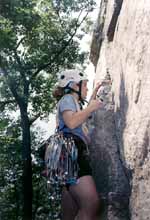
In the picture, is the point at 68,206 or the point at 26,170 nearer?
the point at 68,206

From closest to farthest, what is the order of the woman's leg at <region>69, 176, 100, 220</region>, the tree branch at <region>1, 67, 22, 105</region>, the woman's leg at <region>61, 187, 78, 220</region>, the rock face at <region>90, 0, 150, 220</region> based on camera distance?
the rock face at <region>90, 0, 150, 220</region> → the woman's leg at <region>69, 176, 100, 220</region> → the woman's leg at <region>61, 187, 78, 220</region> → the tree branch at <region>1, 67, 22, 105</region>

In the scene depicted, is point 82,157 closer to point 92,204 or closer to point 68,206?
point 92,204

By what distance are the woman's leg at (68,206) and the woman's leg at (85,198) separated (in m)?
0.34

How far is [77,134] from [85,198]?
2.39ft

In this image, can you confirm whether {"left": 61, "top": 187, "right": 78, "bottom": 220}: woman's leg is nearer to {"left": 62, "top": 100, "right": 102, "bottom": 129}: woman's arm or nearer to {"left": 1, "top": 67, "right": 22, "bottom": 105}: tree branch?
{"left": 62, "top": 100, "right": 102, "bottom": 129}: woman's arm

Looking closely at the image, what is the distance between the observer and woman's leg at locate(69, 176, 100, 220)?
15.3 ft

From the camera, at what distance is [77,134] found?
4.95 meters

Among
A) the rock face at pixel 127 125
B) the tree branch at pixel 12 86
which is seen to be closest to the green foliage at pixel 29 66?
the tree branch at pixel 12 86

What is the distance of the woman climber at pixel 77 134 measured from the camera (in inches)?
185

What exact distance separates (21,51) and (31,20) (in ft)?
4.84

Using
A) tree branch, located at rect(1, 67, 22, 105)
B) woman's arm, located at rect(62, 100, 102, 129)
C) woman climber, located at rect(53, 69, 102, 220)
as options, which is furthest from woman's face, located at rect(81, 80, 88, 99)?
tree branch, located at rect(1, 67, 22, 105)

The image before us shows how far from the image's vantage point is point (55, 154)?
→ 4820mm

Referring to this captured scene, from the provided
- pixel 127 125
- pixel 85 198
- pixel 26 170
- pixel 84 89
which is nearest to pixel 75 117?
pixel 84 89

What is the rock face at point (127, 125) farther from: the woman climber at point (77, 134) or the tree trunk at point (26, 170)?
the tree trunk at point (26, 170)
